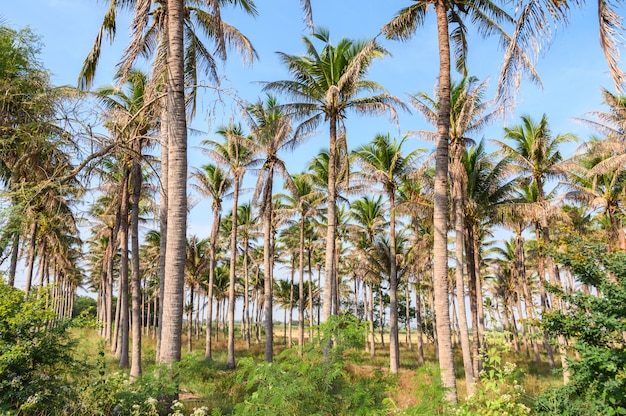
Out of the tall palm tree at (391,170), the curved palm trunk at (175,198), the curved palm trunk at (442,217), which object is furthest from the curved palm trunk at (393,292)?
the curved palm trunk at (175,198)

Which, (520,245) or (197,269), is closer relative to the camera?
(520,245)

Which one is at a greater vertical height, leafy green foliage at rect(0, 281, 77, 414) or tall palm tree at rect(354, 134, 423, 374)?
tall palm tree at rect(354, 134, 423, 374)

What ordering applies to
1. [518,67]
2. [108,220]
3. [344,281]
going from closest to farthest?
[518,67] < [108,220] < [344,281]

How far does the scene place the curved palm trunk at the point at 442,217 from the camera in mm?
9539

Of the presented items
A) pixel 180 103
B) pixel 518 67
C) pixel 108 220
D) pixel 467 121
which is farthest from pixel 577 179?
pixel 108 220

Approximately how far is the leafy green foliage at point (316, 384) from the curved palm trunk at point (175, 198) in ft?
9.31

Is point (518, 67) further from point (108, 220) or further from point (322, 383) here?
point (108, 220)

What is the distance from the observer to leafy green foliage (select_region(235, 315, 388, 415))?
14.2 feet

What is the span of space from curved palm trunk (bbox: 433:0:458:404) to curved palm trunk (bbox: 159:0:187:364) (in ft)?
18.5

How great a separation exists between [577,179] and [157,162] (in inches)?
886

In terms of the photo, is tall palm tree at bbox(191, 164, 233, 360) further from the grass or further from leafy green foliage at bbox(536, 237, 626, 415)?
leafy green foliage at bbox(536, 237, 626, 415)

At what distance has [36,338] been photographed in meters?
7.04

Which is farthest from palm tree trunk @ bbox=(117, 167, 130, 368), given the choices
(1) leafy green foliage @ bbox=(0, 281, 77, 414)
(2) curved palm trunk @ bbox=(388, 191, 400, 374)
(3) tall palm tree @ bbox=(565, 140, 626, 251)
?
(3) tall palm tree @ bbox=(565, 140, 626, 251)

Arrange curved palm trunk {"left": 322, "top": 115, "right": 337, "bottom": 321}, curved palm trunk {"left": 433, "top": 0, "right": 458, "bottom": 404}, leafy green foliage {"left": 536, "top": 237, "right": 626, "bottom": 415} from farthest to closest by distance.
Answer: curved palm trunk {"left": 322, "top": 115, "right": 337, "bottom": 321} < curved palm trunk {"left": 433, "top": 0, "right": 458, "bottom": 404} < leafy green foliage {"left": 536, "top": 237, "right": 626, "bottom": 415}
